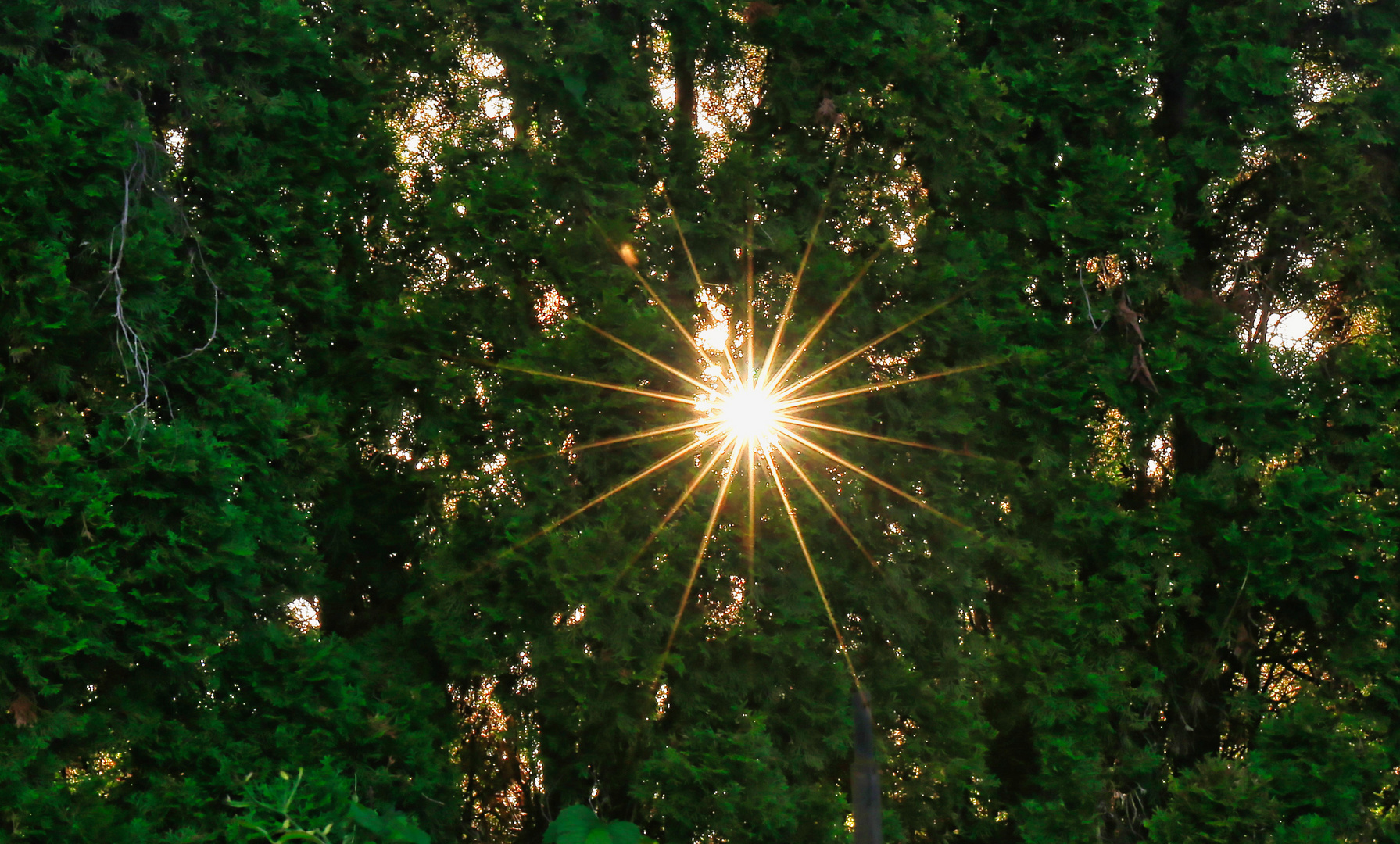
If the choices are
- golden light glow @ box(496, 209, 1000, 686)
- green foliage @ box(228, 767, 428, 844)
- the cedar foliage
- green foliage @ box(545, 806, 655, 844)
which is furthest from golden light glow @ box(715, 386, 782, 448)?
green foliage @ box(228, 767, 428, 844)

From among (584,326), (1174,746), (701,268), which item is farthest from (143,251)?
(1174,746)

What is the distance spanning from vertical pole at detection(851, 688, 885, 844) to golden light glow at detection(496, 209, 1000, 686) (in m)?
3.44

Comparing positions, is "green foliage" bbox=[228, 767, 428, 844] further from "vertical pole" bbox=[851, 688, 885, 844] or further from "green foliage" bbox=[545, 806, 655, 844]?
"vertical pole" bbox=[851, 688, 885, 844]

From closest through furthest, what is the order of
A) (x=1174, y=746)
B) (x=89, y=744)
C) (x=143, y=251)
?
(x=89, y=744), (x=143, y=251), (x=1174, y=746)

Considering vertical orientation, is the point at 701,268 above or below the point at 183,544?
above

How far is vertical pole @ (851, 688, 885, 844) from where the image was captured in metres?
1.74

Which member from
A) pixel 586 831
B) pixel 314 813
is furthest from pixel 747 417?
pixel 314 813

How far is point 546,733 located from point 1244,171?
4880 mm

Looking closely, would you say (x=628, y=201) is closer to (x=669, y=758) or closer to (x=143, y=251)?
(x=143, y=251)

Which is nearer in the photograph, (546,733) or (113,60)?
(113,60)

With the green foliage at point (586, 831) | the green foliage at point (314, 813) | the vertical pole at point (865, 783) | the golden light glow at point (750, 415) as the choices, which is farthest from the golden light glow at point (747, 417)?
the vertical pole at point (865, 783)

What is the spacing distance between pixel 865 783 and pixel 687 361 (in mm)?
3846

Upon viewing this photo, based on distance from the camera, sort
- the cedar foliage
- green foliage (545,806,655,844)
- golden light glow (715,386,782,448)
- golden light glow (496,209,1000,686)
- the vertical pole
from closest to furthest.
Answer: the vertical pole < green foliage (545,806,655,844) < the cedar foliage < golden light glow (496,209,1000,686) < golden light glow (715,386,782,448)

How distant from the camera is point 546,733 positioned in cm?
540
